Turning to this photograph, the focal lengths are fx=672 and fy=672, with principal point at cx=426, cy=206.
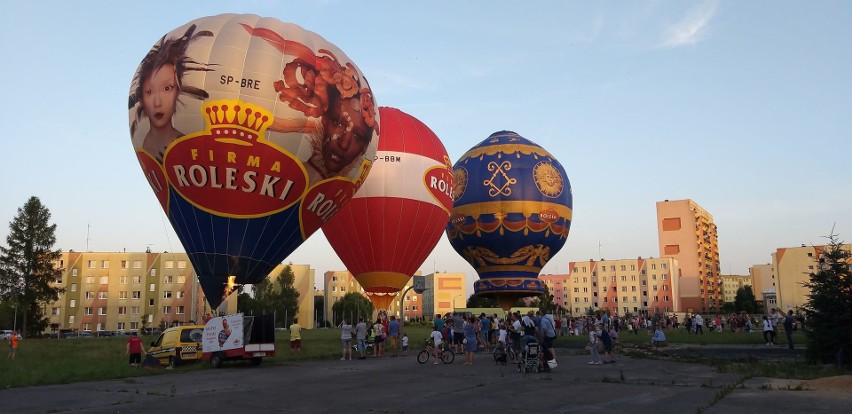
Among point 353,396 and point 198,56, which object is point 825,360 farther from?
point 198,56

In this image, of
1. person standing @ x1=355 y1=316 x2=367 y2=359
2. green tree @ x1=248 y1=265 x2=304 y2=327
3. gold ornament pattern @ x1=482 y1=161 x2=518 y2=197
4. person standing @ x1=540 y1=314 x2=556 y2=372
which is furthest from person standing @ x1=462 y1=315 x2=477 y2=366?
green tree @ x1=248 y1=265 x2=304 y2=327

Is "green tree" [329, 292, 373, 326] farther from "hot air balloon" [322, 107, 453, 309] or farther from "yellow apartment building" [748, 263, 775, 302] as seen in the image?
"yellow apartment building" [748, 263, 775, 302]

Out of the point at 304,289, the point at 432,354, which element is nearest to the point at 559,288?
the point at 304,289

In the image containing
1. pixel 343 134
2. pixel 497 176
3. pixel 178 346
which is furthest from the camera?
pixel 497 176

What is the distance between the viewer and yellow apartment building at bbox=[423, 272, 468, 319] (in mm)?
163250

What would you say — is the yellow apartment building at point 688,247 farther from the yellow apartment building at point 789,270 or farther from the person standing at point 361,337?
the person standing at point 361,337

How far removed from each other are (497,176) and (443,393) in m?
31.5

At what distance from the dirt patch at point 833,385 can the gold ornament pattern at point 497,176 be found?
30841 mm

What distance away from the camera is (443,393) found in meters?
13.6

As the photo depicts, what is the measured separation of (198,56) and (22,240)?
189ft

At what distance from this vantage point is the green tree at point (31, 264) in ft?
222

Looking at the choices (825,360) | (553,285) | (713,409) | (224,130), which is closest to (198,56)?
(224,130)

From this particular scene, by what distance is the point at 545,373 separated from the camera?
696 inches

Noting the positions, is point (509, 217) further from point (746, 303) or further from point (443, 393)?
point (746, 303)
